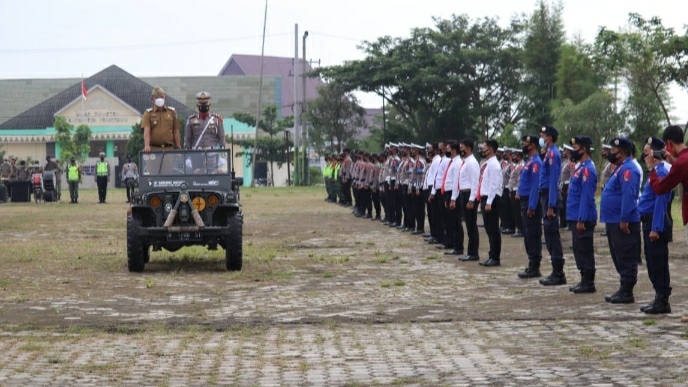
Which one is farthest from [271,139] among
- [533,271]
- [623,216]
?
[623,216]

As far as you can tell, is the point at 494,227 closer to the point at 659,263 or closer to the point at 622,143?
the point at 622,143

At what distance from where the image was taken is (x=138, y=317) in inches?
526

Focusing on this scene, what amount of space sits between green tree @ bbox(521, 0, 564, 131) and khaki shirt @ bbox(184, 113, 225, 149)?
4740 cm

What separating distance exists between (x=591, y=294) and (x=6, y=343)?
6923mm

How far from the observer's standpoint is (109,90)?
90.2 m

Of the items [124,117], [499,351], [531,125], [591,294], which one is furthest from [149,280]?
[124,117]

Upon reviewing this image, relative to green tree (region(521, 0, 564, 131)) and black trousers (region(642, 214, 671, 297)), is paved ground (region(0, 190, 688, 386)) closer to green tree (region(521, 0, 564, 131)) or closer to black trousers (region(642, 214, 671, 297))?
black trousers (region(642, 214, 671, 297))

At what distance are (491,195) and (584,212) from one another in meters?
4.04

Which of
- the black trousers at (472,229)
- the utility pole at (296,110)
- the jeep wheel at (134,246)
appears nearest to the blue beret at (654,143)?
the black trousers at (472,229)

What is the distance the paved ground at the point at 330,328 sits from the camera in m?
9.63

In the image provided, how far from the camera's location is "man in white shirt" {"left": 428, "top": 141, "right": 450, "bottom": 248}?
23.5 meters

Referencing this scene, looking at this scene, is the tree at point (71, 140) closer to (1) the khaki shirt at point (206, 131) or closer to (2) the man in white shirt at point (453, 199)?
(2) the man in white shirt at point (453, 199)

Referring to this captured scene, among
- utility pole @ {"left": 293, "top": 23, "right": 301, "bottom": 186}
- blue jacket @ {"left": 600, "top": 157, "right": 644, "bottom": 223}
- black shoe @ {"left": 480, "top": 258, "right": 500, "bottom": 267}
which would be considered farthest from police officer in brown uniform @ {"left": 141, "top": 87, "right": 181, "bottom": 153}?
utility pole @ {"left": 293, "top": 23, "right": 301, "bottom": 186}

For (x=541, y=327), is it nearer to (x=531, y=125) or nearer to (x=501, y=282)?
(x=501, y=282)
